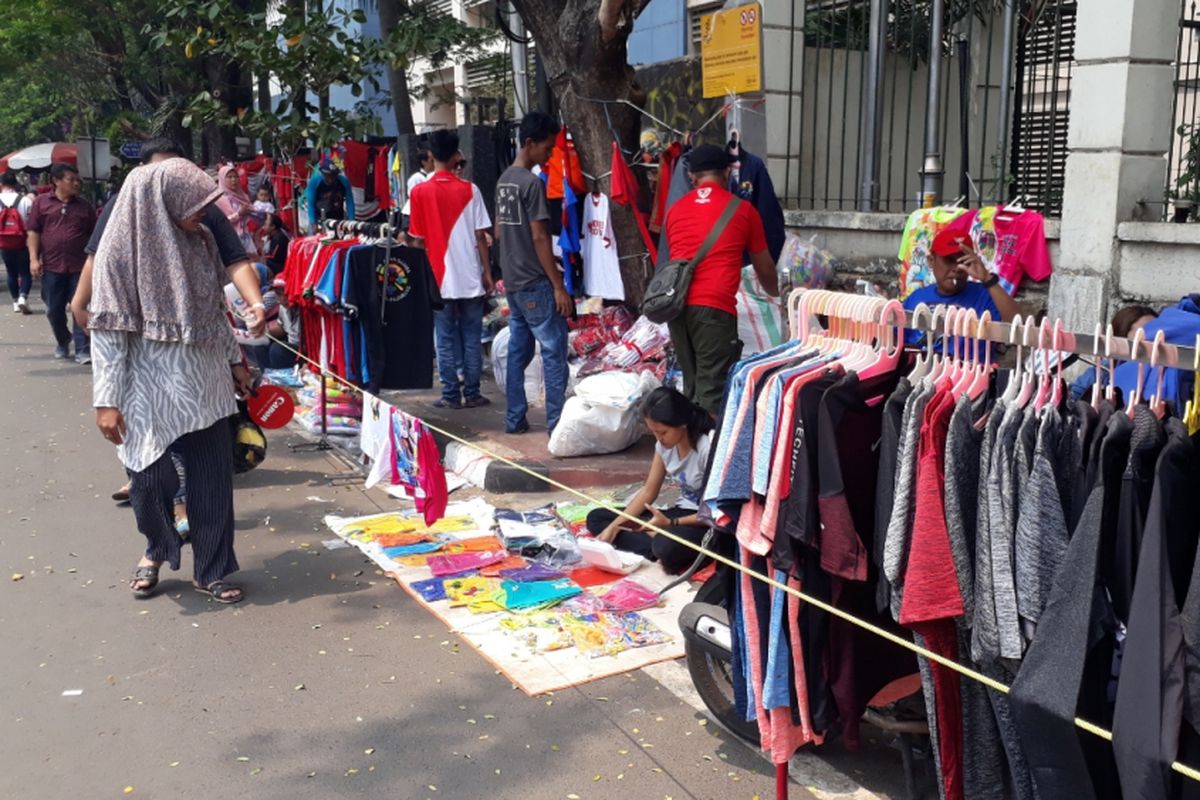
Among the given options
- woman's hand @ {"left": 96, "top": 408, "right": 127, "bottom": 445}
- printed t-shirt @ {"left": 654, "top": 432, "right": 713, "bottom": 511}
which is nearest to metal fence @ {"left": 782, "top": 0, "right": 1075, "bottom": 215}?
printed t-shirt @ {"left": 654, "top": 432, "right": 713, "bottom": 511}

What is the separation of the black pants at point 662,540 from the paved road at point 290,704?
1.00 m

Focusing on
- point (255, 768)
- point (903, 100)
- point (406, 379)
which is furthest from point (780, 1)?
point (255, 768)

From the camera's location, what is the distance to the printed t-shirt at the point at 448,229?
27.8ft

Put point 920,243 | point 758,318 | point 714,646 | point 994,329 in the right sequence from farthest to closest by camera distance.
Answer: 1. point 758,318
2. point 920,243
3. point 714,646
4. point 994,329

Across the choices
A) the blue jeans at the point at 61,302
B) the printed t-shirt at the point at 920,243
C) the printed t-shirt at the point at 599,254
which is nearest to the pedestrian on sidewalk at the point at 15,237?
the blue jeans at the point at 61,302

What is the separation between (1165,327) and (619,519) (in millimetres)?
2850

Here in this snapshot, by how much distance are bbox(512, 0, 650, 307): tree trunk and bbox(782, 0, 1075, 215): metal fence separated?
1.27m

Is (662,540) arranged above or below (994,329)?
below

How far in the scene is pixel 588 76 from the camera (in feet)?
25.6

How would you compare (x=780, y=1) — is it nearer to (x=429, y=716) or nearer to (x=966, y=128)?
(x=966, y=128)

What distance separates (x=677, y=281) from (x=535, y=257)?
1.90m

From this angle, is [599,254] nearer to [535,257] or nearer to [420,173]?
[535,257]

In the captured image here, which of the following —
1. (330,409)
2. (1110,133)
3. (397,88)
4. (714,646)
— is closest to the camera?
(714,646)

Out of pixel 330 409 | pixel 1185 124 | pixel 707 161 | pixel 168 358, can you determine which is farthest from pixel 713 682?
pixel 330 409
